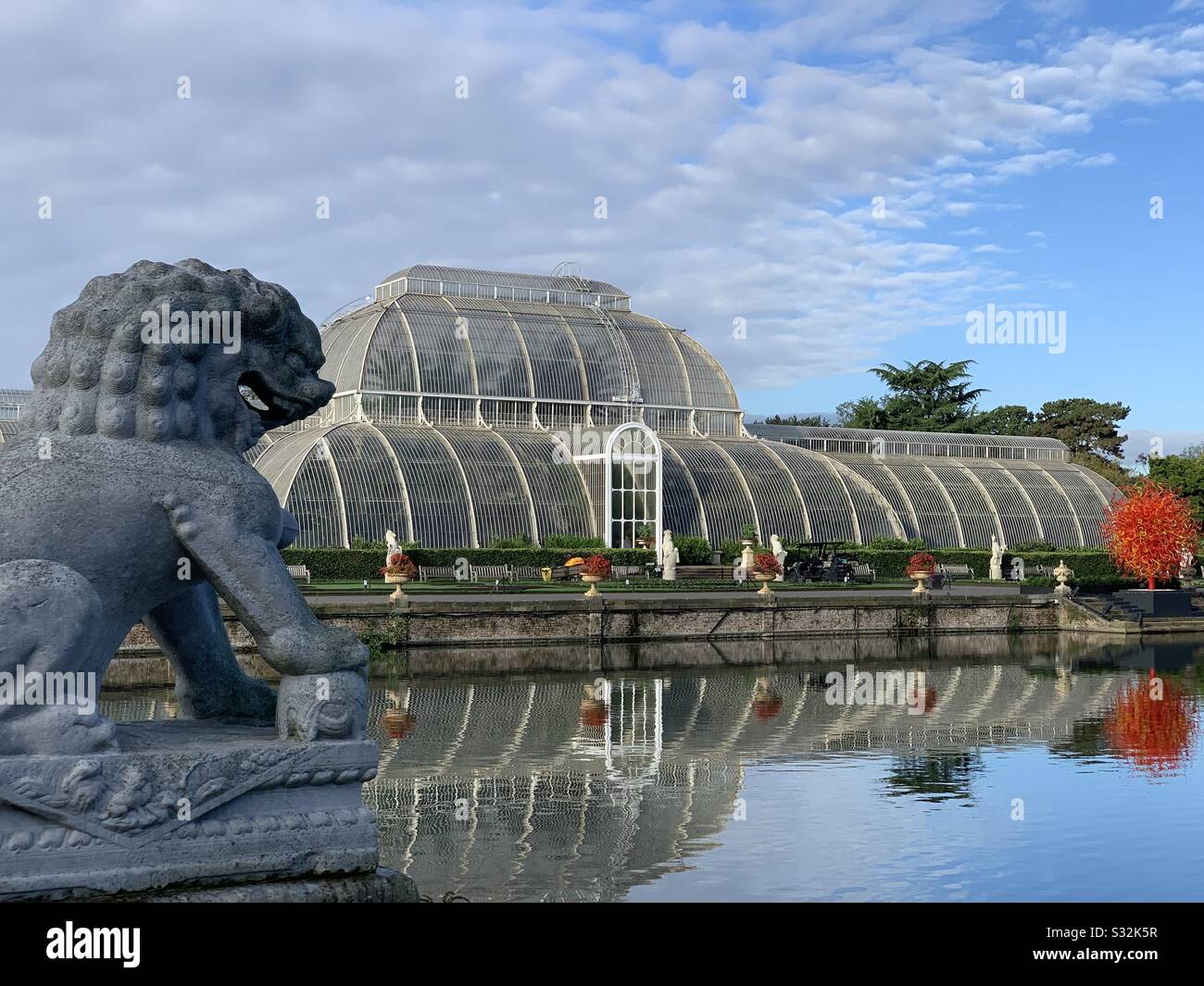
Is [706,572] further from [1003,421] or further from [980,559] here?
[1003,421]

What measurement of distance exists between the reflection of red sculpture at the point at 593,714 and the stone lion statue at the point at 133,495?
12.5 meters

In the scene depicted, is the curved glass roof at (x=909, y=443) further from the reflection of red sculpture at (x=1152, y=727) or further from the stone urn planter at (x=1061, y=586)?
the reflection of red sculpture at (x=1152, y=727)

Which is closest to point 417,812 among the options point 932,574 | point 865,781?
point 865,781

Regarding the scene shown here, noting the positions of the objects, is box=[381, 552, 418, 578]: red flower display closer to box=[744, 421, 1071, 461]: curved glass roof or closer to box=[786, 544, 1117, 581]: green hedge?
box=[786, 544, 1117, 581]: green hedge

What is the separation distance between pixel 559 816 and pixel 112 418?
7.09 meters

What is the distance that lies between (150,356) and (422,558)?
133 feet

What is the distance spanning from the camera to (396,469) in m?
50.0

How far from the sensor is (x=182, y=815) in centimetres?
553

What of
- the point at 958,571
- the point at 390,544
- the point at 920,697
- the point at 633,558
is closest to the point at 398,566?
the point at 390,544

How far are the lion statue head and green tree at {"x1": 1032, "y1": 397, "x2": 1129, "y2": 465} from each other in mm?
90426

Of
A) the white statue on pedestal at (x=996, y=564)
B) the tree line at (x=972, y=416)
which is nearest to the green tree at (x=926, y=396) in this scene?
the tree line at (x=972, y=416)

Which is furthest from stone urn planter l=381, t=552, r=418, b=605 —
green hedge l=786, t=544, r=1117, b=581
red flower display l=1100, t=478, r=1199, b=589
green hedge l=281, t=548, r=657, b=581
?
red flower display l=1100, t=478, r=1199, b=589

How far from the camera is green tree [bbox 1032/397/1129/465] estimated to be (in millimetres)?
91188

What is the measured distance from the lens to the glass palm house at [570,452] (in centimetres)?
5003
